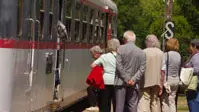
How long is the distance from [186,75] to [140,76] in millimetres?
873

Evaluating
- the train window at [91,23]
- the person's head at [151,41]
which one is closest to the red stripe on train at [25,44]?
the person's head at [151,41]

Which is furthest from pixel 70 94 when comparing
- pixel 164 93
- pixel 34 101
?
pixel 34 101

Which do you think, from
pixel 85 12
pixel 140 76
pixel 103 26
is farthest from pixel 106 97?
pixel 103 26

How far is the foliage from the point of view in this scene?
38562 mm

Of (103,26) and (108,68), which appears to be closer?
(108,68)

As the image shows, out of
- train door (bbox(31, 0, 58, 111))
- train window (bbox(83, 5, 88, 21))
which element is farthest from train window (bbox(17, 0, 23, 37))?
train window (bbox(83, 5, 88, 21))

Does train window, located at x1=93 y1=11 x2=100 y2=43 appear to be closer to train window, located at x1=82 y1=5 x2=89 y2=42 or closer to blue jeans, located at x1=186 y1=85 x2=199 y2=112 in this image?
train window, located at x1=82 y1=5 x2=89 y2=42

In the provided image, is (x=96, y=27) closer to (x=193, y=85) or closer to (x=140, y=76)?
(x=140, y=76)

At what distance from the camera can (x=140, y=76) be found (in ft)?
43.0

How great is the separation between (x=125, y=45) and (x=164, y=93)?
1.97 m

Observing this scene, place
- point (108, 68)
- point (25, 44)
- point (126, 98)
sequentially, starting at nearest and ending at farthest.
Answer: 1. point (25, 44)
2. point (126, 98)
3. point (108, 68)

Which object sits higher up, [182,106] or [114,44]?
[114,44]

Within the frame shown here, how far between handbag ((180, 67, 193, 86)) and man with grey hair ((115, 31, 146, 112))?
0.77 meters

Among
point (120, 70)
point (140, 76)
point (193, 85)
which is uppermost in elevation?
point (120, 70)
